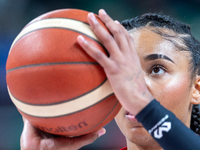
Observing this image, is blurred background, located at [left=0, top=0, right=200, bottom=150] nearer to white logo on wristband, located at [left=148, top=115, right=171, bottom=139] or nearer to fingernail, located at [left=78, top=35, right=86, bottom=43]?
white logo on wristband, located at [left=148, top=115, right=171, bottom=139]

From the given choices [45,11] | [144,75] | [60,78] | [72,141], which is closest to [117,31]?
[60,78]

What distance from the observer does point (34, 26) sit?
2.05 ft

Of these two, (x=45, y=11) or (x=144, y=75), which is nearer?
(x=144, y=75)

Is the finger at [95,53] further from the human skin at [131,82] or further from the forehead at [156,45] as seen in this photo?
the forehead at [156,45]

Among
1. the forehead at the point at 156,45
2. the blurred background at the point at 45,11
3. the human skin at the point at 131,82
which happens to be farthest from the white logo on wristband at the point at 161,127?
the blurred background at the point at 45,11

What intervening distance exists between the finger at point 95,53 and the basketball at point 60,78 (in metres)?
0.02

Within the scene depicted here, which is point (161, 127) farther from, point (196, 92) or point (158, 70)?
point (196, 92)

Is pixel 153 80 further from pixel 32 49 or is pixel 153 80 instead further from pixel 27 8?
pixel 27 8

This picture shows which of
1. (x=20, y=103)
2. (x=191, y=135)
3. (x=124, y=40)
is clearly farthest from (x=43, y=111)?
(x=191, y=135)

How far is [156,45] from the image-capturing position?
0.85m

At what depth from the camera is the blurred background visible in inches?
91.9

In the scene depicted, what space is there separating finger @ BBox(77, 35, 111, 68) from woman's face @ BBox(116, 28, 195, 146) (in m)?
0.33

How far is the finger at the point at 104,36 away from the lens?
557mm

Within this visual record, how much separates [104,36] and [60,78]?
0.55ft
